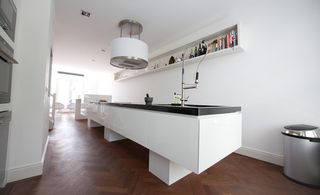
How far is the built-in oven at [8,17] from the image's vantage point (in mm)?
969

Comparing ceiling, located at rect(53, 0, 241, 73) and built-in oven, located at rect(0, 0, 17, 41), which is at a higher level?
ceiling, located at rect(53, 0, 241, 73)

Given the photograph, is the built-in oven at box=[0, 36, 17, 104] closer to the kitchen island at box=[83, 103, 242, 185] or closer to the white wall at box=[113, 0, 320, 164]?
the kitchen island at box=[83, 103, 242, 185]

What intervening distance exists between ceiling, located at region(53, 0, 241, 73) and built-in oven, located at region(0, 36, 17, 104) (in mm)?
1614

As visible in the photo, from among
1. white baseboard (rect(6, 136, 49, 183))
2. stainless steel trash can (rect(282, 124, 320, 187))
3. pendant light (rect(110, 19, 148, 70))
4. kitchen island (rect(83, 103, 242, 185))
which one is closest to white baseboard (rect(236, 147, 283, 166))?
stainless steel trash can (rect(282, 124, 320, 187))

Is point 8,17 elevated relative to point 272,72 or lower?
elevated

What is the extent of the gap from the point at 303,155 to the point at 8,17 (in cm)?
317

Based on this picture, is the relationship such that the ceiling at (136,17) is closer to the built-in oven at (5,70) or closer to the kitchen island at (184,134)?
the built-in oven at (5,70)

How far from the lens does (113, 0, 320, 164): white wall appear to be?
1631 millimetres

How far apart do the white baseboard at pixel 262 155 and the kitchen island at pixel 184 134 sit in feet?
3.08

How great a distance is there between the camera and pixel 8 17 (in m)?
1.07

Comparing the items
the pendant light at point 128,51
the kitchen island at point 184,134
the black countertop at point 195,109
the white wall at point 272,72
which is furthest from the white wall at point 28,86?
the white wall at point 272,72

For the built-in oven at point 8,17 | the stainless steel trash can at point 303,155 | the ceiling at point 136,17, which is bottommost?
the stainless steel trash can at point 303,155

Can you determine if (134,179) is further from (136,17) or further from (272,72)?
(136,17)

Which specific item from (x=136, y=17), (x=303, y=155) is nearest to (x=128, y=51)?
(x=136, y=17)
